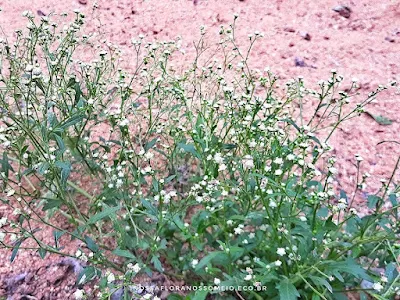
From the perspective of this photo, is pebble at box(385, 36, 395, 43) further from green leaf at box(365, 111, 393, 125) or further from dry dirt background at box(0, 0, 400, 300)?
green leaf at box(365, 111, 393, 125)

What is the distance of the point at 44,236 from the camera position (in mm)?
2477

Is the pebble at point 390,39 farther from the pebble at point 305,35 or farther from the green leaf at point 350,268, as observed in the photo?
the green leaf at point 350,268

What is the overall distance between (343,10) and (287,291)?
12.5ft

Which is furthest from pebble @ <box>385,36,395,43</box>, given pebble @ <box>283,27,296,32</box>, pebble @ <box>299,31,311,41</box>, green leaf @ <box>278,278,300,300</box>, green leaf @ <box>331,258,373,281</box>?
green leaf @ <box>278,278,300,300</box>

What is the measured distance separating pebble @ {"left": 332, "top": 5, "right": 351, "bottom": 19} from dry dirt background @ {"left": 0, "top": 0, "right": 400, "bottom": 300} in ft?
0.13

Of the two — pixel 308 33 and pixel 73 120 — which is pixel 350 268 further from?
pixel 308 33

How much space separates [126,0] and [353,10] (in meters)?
2.46

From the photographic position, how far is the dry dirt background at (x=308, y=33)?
328cm

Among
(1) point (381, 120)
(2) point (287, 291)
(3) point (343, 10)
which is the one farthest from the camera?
(3) point (343, 10)

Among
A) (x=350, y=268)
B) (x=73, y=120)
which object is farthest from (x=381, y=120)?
(x=73, y=120)

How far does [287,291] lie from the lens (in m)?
1.67

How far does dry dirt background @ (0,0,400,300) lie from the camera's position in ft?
10.8

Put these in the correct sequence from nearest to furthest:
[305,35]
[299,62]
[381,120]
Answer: [381,120], [299,62], [305,35]

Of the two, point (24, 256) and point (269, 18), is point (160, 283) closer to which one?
point (24, 256)
